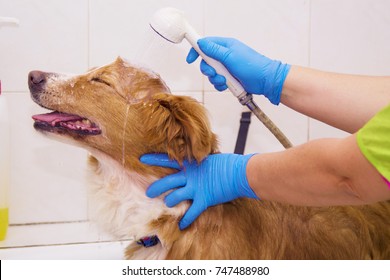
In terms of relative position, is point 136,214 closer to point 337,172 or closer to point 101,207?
point 101,207

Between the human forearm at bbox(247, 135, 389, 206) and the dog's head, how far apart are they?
0.18 m

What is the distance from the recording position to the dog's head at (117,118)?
1.09 m

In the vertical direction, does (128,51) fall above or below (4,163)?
above

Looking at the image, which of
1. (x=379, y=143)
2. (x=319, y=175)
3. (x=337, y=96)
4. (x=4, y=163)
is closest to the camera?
(x=379, y=143)

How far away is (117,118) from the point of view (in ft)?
3.72

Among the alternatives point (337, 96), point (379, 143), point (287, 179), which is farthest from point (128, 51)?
point (379, 143)

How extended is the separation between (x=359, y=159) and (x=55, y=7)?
120 cm

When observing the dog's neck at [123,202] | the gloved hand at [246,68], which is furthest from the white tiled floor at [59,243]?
the gloved hand at [246,68]

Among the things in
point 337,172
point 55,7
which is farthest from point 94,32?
point 337,172

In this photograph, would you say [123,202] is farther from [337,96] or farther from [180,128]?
[337,96]

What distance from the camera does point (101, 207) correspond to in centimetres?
119

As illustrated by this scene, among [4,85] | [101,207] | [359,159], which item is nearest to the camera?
[359,159]

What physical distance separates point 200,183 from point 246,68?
366mm
